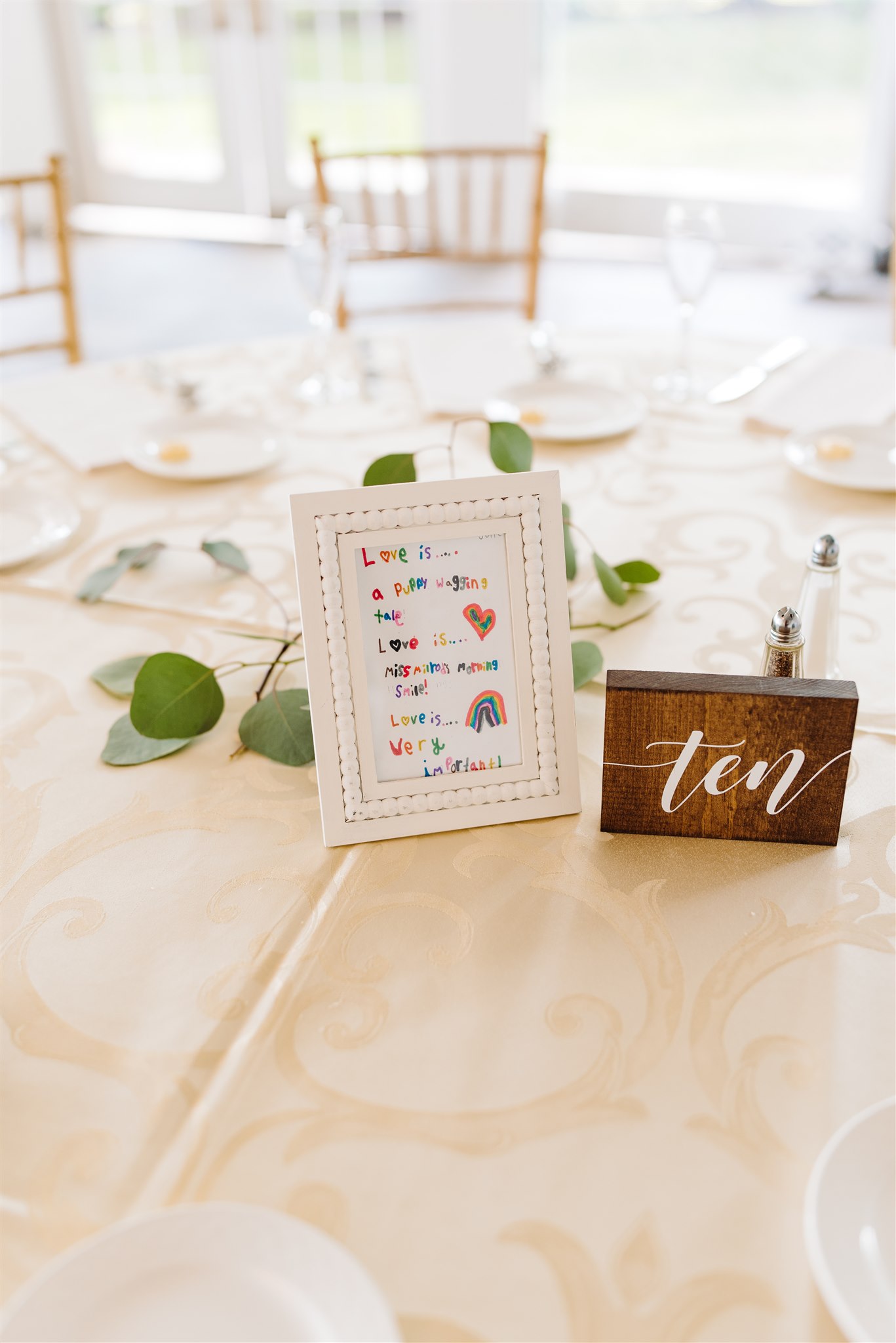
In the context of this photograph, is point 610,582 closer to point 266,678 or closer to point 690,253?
point 266,678

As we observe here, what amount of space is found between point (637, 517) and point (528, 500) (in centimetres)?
51

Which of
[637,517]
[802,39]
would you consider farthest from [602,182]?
[637,517]

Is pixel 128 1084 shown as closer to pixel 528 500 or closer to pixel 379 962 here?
pixel 379 962

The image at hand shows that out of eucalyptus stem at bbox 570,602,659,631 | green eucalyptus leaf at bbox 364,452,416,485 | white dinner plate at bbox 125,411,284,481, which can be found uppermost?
green eucalyptus leaf at bbox 364,452,416,485

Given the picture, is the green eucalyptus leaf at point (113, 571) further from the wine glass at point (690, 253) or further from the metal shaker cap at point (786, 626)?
the wine glass at point (690, 253)

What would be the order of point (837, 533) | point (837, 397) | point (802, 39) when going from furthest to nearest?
point (802, 39), point (837, 397), point (837, 533)

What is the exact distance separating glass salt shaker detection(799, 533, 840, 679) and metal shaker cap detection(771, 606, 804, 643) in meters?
0.09

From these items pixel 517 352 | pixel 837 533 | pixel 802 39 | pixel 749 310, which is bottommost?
pixel 749 310

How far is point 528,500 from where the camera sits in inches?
30.4

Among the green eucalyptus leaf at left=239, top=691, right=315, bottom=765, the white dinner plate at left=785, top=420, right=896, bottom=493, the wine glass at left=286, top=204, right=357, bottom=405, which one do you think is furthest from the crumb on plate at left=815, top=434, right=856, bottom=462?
the green eucalyptus leaf at left=239, top=691, right=315, bottom=765

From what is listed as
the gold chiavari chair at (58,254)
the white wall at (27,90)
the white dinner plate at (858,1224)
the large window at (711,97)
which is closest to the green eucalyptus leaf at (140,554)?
the white dinner plate at (858,1224)

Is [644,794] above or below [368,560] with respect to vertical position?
below

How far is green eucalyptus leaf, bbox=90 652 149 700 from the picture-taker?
97cm

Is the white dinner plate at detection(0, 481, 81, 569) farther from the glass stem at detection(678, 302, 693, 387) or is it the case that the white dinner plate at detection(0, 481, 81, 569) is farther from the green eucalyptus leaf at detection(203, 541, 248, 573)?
the glass stem at detection(678, 302, 693, 387)
